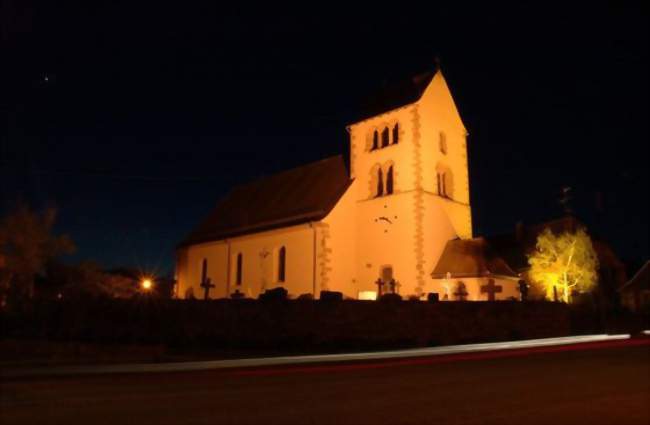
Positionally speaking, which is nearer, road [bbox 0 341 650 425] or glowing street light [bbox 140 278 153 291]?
road [bbox 0 341 650 425]

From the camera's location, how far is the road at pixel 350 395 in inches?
305

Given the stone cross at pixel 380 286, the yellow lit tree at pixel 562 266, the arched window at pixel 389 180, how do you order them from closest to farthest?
the stone cross at pixel 380 286 → the arched window at pixel 389 180 → the yellow lit tree at pixel 562 266

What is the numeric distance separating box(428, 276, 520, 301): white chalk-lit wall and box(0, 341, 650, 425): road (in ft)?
50.7

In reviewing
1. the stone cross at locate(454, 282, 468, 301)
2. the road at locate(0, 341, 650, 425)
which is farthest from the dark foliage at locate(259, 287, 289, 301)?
the stone cross at locate(454, 282, 468, 301)

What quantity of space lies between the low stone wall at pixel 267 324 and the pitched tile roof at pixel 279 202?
1299 centimetres

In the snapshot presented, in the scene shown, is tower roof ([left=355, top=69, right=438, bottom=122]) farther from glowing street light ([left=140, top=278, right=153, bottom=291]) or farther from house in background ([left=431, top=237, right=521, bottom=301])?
glowing street light ([left=140, top=278, right=153, bottom=291])

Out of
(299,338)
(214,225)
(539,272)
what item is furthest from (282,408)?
(214,225)

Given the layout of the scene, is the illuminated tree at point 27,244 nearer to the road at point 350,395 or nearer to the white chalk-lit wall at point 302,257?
the white chalk-lit wall at point 302,257

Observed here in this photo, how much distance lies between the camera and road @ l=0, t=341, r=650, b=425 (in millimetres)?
7734

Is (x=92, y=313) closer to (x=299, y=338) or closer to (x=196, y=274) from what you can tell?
(x=299, y=338)

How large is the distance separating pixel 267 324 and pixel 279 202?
64.6ft

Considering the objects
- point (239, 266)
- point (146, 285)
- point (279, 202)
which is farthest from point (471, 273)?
point (146, 285)

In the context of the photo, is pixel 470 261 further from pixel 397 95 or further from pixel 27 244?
pixel 27 244

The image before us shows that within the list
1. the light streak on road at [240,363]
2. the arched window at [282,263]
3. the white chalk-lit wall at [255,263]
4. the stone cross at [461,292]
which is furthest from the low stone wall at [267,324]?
the arched window at [282,263]
